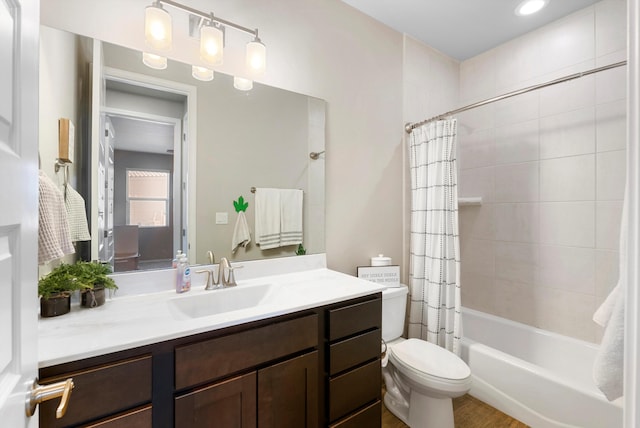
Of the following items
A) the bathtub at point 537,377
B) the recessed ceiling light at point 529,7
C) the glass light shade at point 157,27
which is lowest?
the bathtub at point 537,377

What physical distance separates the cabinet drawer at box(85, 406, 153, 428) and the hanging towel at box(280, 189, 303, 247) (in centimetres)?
99

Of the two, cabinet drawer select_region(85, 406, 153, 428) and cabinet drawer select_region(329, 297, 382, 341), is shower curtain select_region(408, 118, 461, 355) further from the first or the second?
cabinet drawer select_region(85, 406, 153, 428)

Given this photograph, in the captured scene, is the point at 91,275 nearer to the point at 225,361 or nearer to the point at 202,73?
the point at 225,361

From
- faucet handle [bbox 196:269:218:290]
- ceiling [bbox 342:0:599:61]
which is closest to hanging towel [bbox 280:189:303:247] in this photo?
faucet handle [bbox 196:269:218:290]

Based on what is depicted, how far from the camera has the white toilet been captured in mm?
1383

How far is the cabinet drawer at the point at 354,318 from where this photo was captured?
3.90 feet

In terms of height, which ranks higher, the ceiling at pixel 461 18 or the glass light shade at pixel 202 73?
the ceiling at pixel 461 18

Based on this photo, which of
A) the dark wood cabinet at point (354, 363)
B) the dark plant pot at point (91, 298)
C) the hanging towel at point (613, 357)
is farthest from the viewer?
the dark wood cabinet at point (354, 363)

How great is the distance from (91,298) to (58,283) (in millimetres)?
123

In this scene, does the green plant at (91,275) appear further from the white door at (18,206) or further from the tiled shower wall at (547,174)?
the tiled shower wall at (547,174)

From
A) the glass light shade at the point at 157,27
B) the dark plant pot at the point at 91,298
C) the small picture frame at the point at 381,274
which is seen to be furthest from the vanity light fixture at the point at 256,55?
the small picture frame at the point at 381,274

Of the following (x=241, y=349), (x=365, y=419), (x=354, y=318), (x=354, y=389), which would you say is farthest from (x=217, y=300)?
(x=365, y=419)

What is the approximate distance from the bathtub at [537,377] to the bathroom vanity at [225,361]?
862mm

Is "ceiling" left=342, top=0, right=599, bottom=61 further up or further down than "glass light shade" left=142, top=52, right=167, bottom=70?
further up
